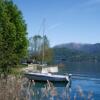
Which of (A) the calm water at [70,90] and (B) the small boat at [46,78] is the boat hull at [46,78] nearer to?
(B) the small boat at [46,78]

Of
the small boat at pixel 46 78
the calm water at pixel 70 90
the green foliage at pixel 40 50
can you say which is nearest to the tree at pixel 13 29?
the calm water at pixel 70 90

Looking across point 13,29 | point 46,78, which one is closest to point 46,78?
point 46,78

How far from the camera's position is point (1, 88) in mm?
9086

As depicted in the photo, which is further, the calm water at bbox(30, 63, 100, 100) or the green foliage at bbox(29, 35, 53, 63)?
the green foliage at bbox(29, 35, 53, 63)

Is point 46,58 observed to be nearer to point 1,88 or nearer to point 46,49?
point 46,49

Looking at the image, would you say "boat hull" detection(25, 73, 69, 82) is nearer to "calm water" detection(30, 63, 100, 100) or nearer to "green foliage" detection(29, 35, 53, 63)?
"calm water" detection(30, 63, 100, 100)

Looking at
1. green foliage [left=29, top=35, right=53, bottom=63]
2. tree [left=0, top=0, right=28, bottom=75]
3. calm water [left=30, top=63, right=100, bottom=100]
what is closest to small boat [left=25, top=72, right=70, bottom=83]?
calm water [left=30, top=63, right=100, bottom=100]

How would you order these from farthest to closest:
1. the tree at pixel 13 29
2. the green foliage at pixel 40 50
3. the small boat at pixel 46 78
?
1. the green foliage at pixel 40 50
2. the small boat at pixel 46 78
3. the tree at pixel 13 29

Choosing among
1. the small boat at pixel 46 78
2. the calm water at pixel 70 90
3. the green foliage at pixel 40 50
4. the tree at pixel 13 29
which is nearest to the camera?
the calm water at pixel 70 90

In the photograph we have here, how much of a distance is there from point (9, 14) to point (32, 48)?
244 feet

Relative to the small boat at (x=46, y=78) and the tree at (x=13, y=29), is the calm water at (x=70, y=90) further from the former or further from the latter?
the tree at (x=13, y=29)

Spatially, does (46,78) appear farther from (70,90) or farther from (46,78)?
(70,90)

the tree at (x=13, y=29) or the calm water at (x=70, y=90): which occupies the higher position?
the tree at (x=13, y=29)

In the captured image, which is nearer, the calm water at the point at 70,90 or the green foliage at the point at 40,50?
the calm water at the point at 70,90
